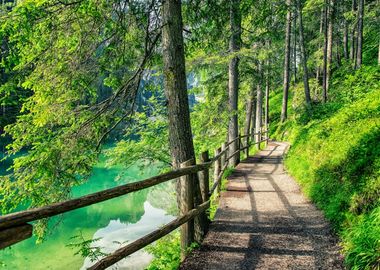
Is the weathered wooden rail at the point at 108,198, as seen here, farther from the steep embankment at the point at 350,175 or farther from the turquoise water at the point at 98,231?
the turquoise water at the point at 98,231

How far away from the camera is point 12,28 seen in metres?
5.08

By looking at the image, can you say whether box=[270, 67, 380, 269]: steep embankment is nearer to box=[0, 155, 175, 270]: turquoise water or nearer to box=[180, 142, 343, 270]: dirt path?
box=[180, 142, 343, 270]: dirt path

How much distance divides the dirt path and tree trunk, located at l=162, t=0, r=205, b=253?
684mm

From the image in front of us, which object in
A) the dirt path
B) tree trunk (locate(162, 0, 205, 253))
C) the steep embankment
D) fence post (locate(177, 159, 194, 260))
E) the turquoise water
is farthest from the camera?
the turquoise water

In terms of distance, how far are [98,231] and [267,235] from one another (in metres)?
14.3

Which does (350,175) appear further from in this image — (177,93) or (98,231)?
(98,231)

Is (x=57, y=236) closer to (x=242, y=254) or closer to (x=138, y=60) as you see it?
(x=138, y=60)

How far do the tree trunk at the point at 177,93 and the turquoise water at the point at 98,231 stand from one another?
4226mm

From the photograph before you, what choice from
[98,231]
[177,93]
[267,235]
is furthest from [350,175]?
[98,231]

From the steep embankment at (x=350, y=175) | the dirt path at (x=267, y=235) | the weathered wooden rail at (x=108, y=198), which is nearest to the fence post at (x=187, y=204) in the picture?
the weathered wooden rail at (x=108, y=198)

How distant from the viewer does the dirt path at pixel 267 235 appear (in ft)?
17.2

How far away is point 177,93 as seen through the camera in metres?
6.17

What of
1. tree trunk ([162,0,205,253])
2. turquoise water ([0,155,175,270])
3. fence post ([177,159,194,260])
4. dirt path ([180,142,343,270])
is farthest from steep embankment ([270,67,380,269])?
turquoise water ([0,155,175,270])

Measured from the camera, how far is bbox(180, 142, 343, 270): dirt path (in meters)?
5.24
